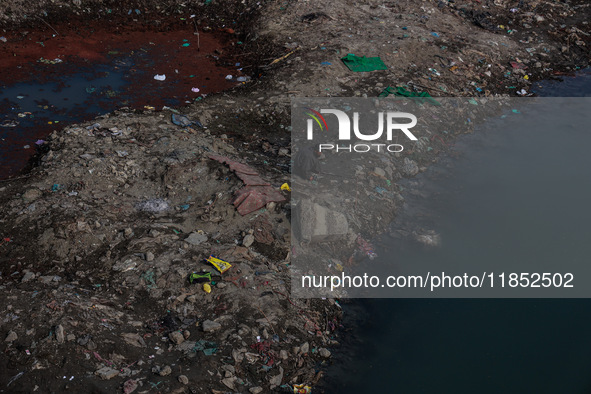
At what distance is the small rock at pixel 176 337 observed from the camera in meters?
3.66

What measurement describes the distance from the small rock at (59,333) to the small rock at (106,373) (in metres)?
0.36

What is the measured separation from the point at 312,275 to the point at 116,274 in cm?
178

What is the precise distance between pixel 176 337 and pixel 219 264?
766mm

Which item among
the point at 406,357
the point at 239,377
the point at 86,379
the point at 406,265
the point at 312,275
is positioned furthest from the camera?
the point at 406,265

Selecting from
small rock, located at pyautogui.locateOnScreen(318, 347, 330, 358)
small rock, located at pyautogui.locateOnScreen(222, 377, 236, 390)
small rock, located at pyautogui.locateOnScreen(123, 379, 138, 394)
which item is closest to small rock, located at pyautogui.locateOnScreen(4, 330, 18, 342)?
small rock, located at pyautogui.locateOnScreen(123, 379, 138, 394)

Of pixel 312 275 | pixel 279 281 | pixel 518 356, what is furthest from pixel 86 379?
pixel 518 356

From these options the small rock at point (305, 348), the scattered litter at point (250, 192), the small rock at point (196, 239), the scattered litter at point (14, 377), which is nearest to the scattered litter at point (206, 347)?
the small rock at point (305, 348)

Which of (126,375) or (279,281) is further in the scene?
(279,281)

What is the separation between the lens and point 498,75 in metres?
8.00

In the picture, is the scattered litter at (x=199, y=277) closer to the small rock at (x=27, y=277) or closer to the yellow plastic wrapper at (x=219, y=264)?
the yellow plastic wrapper at (x=219, y=264)

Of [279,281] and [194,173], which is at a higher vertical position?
[194,173]

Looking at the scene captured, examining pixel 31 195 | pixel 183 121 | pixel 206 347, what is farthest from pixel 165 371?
pixel 183 121

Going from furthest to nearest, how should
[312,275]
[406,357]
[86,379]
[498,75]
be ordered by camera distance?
[498,75] → [312,275] → [406,357] → [86,379]

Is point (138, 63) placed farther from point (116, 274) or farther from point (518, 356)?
point (518, 356)
